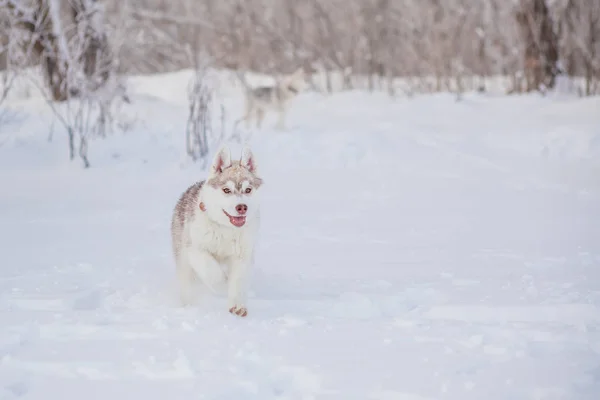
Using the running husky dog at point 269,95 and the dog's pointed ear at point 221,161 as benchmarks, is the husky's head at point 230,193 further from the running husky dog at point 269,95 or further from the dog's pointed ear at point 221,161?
the running husky dog at point 269,95

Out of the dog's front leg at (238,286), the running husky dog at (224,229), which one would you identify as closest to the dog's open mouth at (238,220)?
the running husky dog at (224,229)

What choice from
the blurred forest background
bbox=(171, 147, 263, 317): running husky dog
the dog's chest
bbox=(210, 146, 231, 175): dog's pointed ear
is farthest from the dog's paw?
the blurred forest background

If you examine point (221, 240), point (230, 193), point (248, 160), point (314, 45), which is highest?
point (314, 45)

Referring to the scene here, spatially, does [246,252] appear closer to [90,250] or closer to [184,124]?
[90,250]

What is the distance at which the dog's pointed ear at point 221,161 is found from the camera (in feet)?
14.2

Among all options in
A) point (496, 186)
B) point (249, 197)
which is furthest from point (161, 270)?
point (496, 186)

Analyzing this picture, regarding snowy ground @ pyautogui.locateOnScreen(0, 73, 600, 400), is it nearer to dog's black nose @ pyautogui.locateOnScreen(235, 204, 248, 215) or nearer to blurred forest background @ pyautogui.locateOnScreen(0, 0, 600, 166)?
dog's black nose @ pyautogui.locateOnScreen(235, 204, 248, 215)

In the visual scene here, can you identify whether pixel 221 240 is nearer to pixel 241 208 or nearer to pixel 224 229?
pixel 224 229

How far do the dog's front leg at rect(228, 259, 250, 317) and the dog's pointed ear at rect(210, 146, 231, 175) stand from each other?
0.54 metres

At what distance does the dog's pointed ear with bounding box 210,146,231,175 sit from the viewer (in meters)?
4.33

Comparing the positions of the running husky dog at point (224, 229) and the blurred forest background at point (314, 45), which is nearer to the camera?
the running husky dog at point (224, 229)

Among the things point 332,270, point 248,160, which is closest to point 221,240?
point 248,160

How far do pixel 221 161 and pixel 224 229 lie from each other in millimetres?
410

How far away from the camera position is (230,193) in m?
4.08
